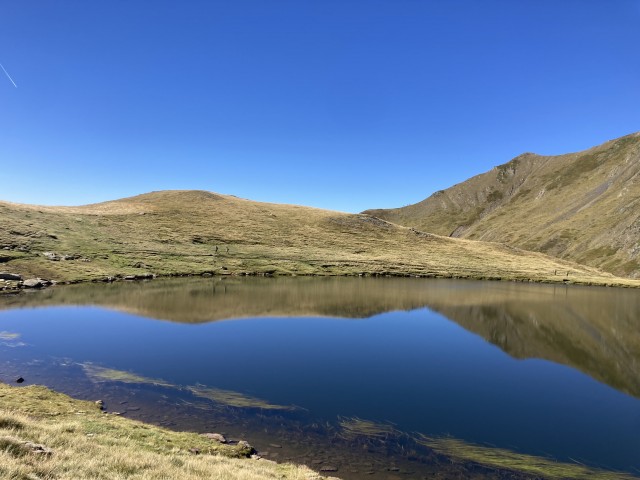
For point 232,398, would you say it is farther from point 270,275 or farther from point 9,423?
point 270,275

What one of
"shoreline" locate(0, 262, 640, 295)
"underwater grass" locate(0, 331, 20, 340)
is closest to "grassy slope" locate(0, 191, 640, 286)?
"shoreline" locate(0, 262, 640, 295)

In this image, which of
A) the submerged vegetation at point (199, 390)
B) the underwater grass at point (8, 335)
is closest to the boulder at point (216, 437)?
the submerged vegetation at point (199, 390)

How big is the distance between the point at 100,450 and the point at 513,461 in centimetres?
1627

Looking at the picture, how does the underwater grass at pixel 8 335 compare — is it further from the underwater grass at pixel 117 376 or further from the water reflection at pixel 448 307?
the water reflection at pixel 448 307

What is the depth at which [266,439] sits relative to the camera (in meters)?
18.0

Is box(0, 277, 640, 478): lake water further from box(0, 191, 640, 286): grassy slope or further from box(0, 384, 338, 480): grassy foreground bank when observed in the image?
box(0, 191, 640, 286): grassy slope

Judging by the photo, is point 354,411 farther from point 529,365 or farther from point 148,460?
point 529,365

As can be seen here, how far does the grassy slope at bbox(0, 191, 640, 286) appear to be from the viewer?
3093 inches

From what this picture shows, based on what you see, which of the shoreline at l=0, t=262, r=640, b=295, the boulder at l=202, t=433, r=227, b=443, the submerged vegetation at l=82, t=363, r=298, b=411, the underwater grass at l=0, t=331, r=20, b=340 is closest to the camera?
the boulder at l=202, t=433, r=227, b=443

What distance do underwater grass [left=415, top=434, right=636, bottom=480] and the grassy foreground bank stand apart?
7052mm

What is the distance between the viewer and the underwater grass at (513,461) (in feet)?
54.0

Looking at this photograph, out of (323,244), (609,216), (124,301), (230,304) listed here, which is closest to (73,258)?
(124,301)

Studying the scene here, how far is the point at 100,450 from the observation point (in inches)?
474

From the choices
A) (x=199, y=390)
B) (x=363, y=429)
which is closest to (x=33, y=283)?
(x=199, y=390)
